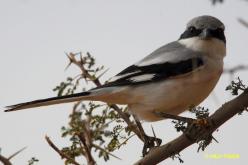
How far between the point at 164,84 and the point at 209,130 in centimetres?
126

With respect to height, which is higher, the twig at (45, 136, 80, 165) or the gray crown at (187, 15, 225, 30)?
the gray crown at (187, 15, 225, 30)

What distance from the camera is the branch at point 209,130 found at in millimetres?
2240

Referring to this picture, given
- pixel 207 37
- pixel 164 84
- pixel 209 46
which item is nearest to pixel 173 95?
pixel 164 84

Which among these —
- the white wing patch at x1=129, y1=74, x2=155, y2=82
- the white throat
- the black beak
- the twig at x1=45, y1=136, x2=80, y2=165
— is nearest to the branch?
the twig at x1=45, y1=136, x2=80, y2=165

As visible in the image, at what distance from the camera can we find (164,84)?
365 centimetres

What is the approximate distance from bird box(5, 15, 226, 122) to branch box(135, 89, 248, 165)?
111 centimetres

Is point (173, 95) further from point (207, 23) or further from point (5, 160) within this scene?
point (5, 160)

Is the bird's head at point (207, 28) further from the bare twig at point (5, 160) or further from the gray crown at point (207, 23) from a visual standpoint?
the bare twig at point (5, 160)

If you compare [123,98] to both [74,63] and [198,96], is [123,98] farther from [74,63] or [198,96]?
[74,63]

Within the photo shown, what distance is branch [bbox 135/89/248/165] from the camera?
7.35 ft

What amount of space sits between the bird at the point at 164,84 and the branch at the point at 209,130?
1.11 m

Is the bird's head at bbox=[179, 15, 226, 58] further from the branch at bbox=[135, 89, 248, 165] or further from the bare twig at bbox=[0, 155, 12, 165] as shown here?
the bare twig at bbox=[0, 155, 12, 165]

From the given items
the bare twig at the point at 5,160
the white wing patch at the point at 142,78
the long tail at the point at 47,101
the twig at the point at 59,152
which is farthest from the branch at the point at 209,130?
the white wing patch at the point at 142,78

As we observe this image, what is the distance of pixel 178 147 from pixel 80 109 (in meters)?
0.76
